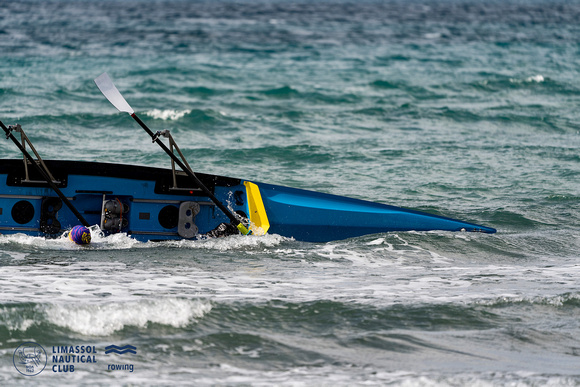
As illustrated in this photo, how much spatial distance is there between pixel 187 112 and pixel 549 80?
1464 centimetres

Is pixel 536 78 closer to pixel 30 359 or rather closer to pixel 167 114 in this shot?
pixel 167 114

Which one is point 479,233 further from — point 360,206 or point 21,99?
point 21,99

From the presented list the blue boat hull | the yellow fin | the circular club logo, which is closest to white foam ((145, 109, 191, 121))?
the blue boat hull

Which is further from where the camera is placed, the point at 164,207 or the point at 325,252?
the point at 164,207

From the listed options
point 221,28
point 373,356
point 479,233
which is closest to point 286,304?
point 373,356

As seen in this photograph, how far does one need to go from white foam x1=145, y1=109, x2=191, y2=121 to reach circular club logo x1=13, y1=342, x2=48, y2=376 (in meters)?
15.3

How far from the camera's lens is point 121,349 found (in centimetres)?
727

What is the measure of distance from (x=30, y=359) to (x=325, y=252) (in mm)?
4366

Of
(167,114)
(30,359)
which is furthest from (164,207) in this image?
(167,114)

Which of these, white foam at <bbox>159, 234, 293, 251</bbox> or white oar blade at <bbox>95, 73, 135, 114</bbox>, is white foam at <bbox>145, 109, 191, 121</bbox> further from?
white oar blade at <bbox>95, 73, 135, 114</bbox>

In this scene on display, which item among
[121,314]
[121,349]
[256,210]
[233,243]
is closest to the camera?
[121,349]

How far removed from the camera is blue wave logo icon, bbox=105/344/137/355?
7.22 m

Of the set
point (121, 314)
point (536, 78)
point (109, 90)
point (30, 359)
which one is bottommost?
point (30, 359)

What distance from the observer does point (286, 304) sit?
326 inches
